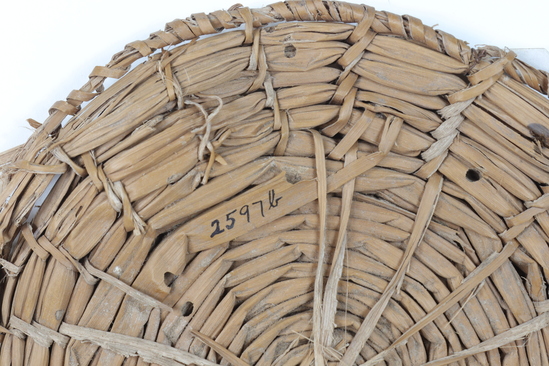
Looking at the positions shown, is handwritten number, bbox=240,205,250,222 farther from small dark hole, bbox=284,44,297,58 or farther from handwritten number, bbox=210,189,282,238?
small dark hole, bbox=284,44,297,58

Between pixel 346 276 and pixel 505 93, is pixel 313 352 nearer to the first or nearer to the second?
pixel 346 276

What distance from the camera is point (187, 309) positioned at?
1.90 ft

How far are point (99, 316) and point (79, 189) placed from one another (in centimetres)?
13

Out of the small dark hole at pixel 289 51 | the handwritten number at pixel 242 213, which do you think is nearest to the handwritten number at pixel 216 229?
the handwritten number at pixel 242 213

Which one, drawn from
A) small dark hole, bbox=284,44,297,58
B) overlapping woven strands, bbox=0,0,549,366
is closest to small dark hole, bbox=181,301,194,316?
overlapping woven strands, bbox=0,0,549,366

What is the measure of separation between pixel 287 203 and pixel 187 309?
0.53 feet

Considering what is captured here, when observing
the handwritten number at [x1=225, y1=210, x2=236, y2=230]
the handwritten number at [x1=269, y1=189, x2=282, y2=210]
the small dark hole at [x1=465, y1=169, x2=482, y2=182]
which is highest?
the small dark hole at [x1=465, y1=169, x2=482, y2=182]

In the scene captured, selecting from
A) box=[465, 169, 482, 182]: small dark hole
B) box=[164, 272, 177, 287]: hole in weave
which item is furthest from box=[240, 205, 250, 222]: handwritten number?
box=[465, 169, 482, 182]: small dark hole

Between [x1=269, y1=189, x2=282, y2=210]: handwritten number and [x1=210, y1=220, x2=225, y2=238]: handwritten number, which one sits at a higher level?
[x1=269, y1=189, x2=282, y2=210]: handwritten number

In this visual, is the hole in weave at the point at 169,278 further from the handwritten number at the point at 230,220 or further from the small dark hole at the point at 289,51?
the small dark hole at the point at 289,51

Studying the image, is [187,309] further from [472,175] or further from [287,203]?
[472,175]

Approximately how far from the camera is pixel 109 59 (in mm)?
557

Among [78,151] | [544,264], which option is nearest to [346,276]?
[544,264]

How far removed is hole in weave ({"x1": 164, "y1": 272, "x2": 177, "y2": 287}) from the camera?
562 mm
